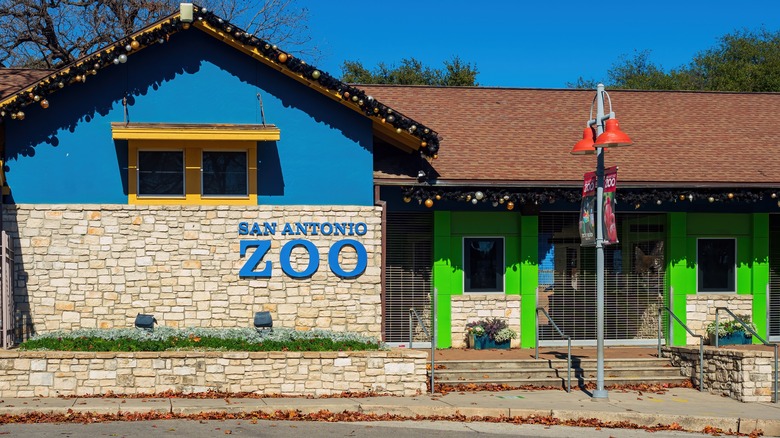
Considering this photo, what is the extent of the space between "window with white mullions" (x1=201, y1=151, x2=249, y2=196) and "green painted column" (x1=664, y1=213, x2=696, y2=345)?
28.8 feet

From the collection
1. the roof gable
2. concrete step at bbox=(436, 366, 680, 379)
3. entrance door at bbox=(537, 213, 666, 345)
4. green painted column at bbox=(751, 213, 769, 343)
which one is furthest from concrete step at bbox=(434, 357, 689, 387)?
the roof gable

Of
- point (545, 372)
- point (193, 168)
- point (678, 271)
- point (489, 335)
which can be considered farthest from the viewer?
point (678, 271)

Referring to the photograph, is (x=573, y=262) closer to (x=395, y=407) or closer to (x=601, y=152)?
(x=601, y=152)

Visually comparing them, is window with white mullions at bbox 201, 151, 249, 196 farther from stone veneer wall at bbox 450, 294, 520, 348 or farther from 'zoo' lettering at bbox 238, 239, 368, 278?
stone veneer wall at bbox 450, 294, 520, 348

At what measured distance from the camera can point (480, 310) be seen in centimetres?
1969

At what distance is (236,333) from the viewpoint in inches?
650

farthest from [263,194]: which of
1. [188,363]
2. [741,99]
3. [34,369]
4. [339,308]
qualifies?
[741,99]

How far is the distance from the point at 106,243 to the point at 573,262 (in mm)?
9225

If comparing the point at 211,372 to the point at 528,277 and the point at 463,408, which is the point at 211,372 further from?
the point at 528,277

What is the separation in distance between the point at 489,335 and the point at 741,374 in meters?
4.98

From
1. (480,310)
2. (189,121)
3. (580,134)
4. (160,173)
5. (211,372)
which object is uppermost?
(580,134)

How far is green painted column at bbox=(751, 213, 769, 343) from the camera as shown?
2056 cm

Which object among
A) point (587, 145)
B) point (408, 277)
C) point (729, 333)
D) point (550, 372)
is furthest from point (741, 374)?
point (408, 277)

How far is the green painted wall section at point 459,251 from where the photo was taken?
770 inches
